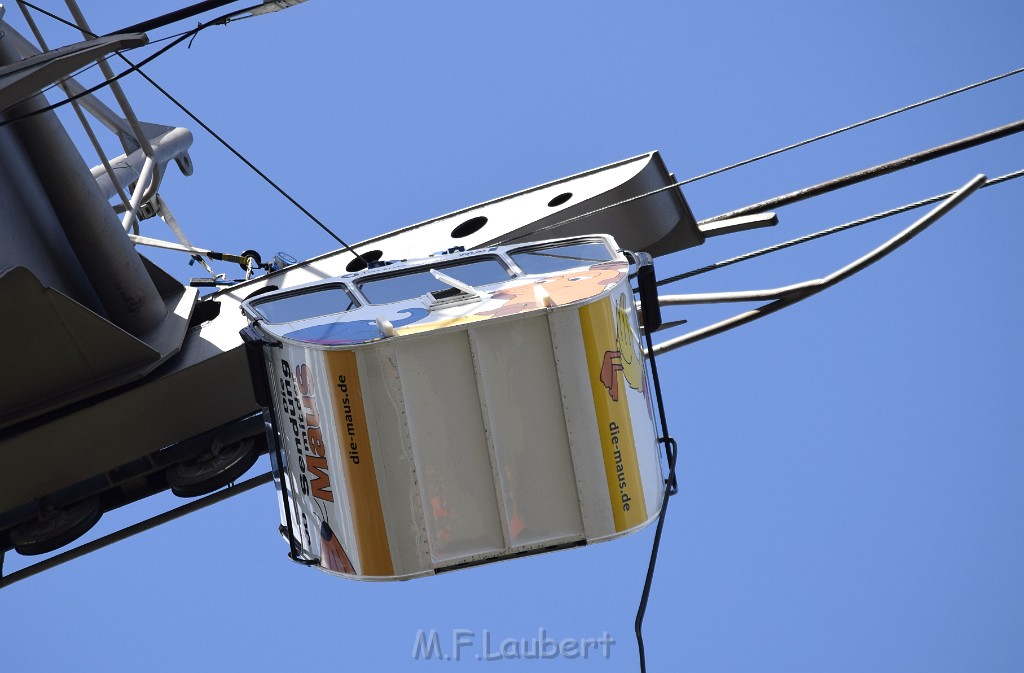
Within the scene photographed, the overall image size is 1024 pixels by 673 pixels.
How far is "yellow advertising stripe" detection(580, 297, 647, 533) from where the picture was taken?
9.80 m

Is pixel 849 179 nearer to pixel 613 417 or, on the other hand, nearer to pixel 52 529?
pixel 613 417

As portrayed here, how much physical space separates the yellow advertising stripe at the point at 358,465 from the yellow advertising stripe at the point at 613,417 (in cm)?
176

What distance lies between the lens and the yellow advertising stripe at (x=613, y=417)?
9.80 metres

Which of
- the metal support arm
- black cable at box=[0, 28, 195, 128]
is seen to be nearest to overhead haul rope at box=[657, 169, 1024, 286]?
the metal support arm

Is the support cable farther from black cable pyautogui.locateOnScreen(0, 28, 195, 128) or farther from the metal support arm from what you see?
black cable pyautogui.locateOnScreen(0, 28, 195, 128)

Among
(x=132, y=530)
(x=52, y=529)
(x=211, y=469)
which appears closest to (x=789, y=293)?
(x=211, y=469)

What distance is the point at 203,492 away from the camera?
1389 cm

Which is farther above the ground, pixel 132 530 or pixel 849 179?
pixel 849 179

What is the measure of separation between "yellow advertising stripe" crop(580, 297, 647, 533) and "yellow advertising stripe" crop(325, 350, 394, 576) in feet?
5.76

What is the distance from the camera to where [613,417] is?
9.87 metres

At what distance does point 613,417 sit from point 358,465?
1.99 meters

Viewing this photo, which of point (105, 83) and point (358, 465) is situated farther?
point (105, 83)

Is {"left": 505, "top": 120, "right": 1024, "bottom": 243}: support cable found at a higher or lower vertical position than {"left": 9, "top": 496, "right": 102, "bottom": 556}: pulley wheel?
higher

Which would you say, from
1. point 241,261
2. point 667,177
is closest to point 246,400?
point 241,261
